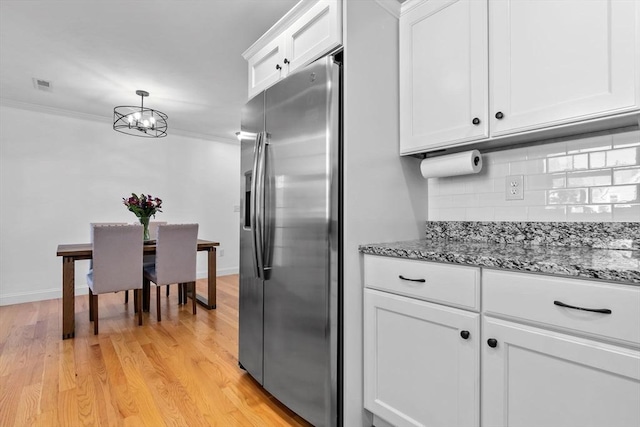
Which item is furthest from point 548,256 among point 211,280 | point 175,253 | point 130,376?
point 211,280

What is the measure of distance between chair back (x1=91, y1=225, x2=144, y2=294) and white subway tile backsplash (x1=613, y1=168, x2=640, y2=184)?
11.4 feet

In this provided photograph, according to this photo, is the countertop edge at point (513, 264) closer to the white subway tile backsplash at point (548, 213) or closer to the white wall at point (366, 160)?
the white wall at point (366, 160)

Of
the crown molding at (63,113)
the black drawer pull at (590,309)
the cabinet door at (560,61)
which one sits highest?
the crown molding at (63,113)

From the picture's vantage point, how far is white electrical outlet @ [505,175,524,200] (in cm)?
164

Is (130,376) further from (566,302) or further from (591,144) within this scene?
(591,144)

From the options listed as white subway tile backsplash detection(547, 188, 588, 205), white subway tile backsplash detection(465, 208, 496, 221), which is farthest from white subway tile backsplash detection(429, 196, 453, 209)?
white subway tile backsplash detection(547, 188, 588, 205)

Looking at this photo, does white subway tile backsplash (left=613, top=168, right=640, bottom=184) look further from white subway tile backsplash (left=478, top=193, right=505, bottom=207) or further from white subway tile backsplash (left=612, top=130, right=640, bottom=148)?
white subway tile backsplash (left=478, top=193, right=505, bottom=207)

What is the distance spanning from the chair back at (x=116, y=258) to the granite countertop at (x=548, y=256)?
2.53 m

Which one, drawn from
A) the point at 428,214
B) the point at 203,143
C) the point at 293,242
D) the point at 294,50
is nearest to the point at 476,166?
the point at 428,214

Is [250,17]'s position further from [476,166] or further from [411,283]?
[411,283]

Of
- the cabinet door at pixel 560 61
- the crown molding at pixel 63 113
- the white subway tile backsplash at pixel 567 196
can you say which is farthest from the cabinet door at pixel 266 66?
the crown molding at pixel 63 113

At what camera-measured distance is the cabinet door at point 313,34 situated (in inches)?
59.9

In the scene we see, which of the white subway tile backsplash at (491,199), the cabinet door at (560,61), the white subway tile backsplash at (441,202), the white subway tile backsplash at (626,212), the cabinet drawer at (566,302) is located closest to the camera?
the cabinet drawer at (566,302)

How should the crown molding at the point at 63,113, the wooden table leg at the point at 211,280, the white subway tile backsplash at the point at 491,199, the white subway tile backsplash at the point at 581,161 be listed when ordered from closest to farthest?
the white subway tile backsplash at the point at 581,161
the white subway tile backsplash at the point at 491,199
the wooden table leg at the point at 211,280
the crown molding at the point at 63,113
